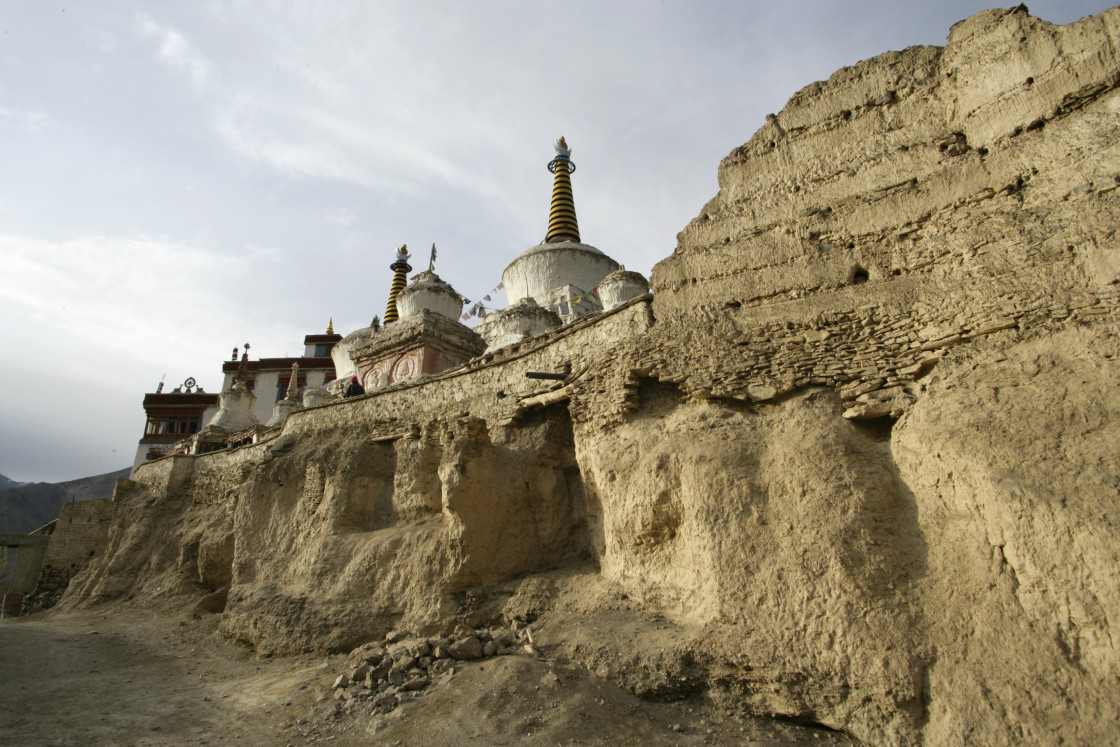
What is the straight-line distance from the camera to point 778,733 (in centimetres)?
495

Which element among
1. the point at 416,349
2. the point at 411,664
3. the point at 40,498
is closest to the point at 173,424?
the point at 416,349

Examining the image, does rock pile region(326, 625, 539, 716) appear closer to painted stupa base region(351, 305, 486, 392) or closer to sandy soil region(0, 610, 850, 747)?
sandy soil region(0, 610, 850, 747)

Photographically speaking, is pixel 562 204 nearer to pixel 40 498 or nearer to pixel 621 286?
pixel 621 286

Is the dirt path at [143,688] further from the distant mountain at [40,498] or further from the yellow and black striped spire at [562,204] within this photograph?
the distant mountain at [40,498]

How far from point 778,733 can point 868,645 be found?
1.00 m

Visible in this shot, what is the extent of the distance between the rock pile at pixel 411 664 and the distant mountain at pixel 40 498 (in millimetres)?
44501

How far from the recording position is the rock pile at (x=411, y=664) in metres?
6.05

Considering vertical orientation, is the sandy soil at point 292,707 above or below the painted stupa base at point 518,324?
below

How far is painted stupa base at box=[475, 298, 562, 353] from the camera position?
60.9 ft

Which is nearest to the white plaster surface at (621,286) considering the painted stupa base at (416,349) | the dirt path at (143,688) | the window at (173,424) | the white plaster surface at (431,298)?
the painted stupa base at (416,349)

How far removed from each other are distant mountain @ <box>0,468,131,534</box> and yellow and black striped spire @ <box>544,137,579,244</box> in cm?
3523

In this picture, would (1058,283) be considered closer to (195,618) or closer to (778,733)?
(778,733)

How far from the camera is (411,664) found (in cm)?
638

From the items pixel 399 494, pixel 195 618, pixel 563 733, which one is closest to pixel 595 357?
pixel 399 494
